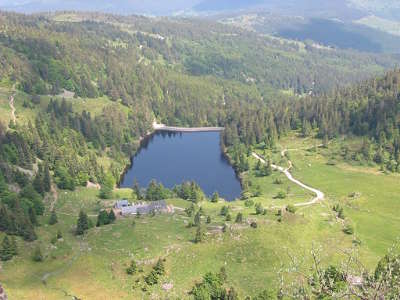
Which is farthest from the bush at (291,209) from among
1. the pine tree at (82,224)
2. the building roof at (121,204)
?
the pine tree at (82,224)

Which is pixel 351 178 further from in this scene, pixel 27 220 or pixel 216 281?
pixel 27 220

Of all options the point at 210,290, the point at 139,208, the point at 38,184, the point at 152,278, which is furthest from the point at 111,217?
the point at 210,290

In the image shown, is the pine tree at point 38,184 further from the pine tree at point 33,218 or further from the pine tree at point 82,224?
the pine tree at point 82,224

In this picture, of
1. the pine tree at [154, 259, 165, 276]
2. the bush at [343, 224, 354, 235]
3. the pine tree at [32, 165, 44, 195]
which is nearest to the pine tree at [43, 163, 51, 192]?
the pine tree at [32, 165, 44, 195]

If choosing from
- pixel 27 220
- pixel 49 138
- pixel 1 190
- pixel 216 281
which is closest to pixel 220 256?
pixel 216 281

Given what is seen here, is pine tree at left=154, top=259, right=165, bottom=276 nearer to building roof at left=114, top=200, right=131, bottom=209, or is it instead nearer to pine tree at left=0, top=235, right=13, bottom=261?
pine tree at left=0, top=235, right=13, bottom=261

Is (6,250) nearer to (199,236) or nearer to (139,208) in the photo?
(139,208)
